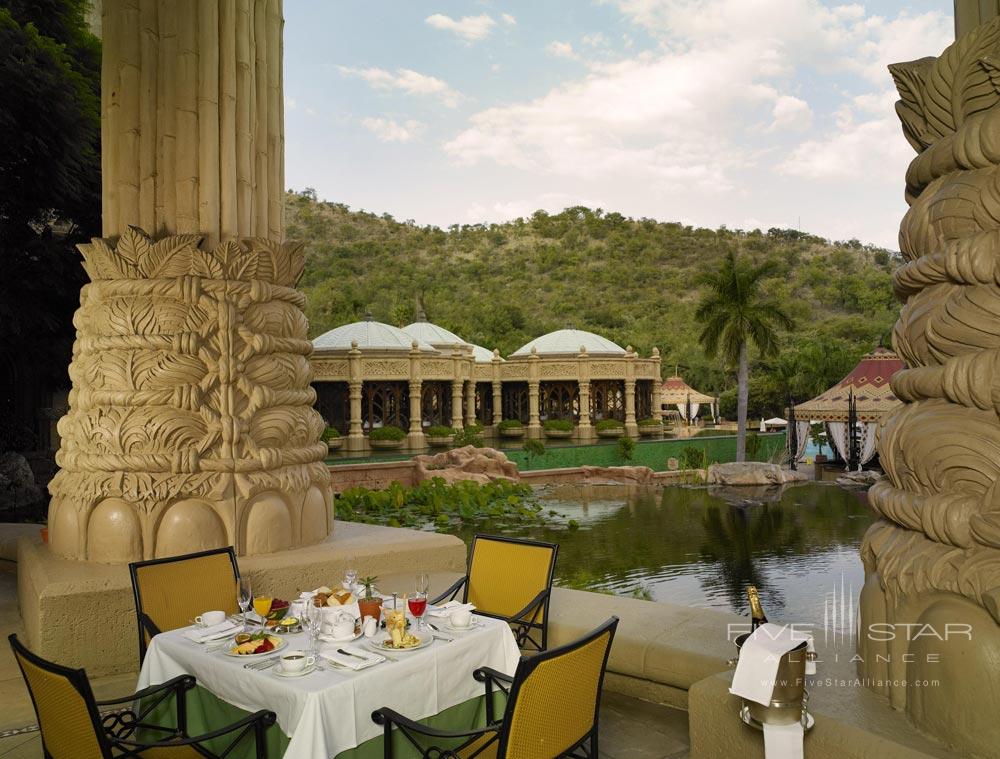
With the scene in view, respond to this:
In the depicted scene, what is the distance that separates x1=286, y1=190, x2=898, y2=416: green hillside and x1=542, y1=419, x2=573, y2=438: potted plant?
1154 cm

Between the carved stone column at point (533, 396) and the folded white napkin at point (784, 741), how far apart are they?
85.7 feet

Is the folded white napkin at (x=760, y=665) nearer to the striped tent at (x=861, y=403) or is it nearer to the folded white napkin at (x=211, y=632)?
the folded white napkin at (x=211, y=632)

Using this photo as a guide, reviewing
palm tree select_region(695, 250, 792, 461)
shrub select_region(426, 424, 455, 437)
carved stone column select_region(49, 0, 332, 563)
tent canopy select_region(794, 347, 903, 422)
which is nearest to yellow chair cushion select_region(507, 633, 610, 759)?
carved stone column select_region(49, 0, 332, 563)

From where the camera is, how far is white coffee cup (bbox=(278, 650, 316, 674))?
8.05 feet

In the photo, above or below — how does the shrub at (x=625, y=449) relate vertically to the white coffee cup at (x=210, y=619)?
below

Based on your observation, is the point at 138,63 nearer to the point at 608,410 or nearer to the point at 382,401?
the point at 382,401

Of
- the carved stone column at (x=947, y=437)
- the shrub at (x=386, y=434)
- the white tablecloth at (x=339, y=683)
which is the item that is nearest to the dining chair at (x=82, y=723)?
the white tablecloth at (x=339, y=683)

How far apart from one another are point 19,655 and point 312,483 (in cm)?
304

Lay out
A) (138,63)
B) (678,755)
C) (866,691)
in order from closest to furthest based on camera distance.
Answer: (866,691)
(678,755)
(138,63)

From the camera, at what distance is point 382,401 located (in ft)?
88.6

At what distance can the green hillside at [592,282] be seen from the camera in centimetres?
4288

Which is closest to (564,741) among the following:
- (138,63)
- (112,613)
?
(112,613)

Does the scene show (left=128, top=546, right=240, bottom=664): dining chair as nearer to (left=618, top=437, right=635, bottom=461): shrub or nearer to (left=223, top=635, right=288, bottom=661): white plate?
(left=223, top=635, right=288, bottom=661): white plate

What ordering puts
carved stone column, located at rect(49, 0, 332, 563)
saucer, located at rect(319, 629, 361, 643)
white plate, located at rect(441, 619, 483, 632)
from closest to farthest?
1. saucer, located at rect(319, 629, 361, 643)
2. white plate, located at rect(441, 619, 483, 632)
3. carved stone column, located at rect(49, 0, 332, 563)
